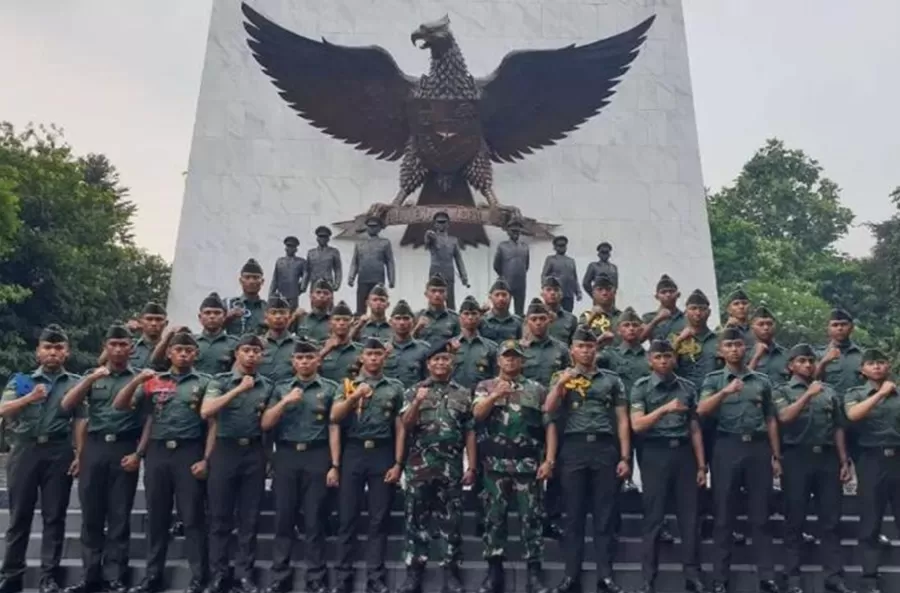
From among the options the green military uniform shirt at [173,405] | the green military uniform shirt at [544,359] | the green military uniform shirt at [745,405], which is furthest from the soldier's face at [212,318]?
the green military uniform shirt at [745,405]

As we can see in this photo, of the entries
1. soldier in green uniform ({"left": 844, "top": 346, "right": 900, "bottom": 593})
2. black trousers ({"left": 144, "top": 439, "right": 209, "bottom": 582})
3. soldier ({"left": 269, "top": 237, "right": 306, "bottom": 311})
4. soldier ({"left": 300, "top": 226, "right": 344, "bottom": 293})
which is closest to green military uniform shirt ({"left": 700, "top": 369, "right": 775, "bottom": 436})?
soldier in green uniform ({"left": 844, "top": 346, "right": 900, "bottom": 593})

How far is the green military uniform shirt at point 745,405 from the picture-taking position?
5969mm

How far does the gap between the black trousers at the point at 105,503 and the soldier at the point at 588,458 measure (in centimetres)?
258

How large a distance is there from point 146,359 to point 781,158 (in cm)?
3143

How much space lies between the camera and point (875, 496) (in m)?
6.05

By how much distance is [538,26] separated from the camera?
12539 mm

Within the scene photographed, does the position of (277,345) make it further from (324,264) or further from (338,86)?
(338,86)

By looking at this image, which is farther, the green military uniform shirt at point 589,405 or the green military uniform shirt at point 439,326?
the green military uniform shirt at point 439,326

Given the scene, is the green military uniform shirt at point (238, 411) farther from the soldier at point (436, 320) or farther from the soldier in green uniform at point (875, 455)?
the soldier in green uniform at point (875, 455)

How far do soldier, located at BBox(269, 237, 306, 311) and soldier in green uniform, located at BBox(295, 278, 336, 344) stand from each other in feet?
6.33

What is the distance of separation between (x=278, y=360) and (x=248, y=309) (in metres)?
1.17

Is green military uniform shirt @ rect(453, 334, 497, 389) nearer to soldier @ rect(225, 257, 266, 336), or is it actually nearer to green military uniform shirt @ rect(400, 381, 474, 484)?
green military uniform shirt @ rect(400, 381, 474, 484)

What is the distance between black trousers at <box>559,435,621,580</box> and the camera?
19.2 feet

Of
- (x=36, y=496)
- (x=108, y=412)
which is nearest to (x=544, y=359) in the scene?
(x=108, y=412)
